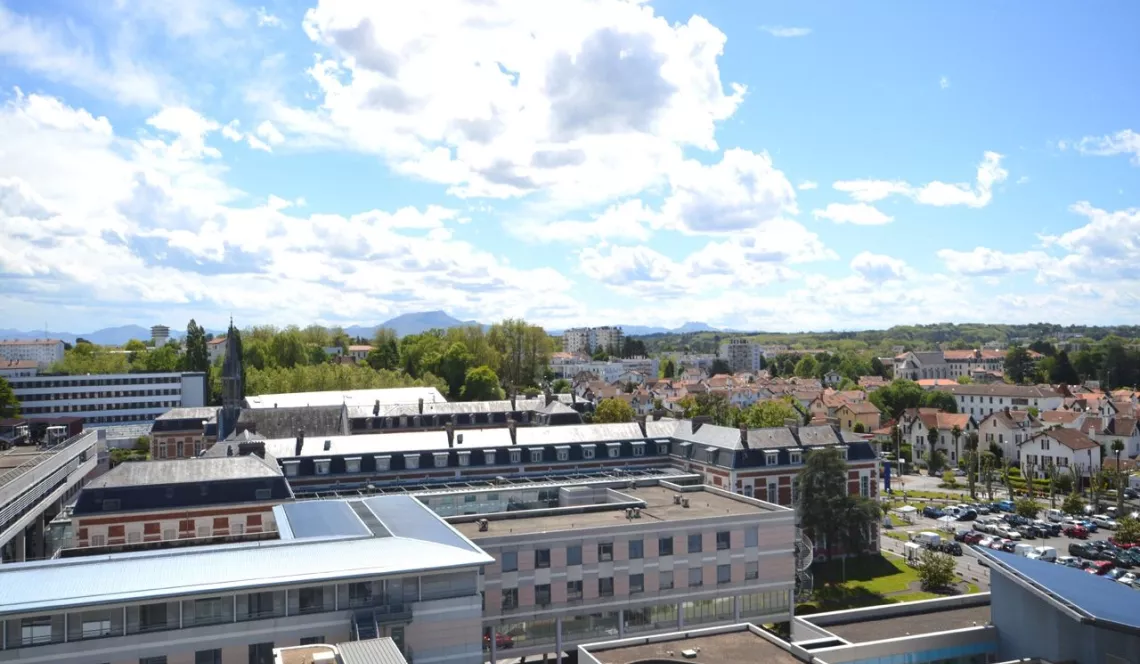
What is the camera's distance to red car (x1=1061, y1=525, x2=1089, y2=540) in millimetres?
60938

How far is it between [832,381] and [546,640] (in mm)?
159855

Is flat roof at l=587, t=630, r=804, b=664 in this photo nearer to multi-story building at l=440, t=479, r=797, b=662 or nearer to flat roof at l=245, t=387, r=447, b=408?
multi-story building at l=440, t=479, r=797, b=662

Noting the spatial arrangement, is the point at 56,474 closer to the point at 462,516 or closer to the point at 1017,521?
the point at 462,516

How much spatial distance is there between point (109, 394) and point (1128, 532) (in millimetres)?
115034

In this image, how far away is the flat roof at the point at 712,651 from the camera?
79.8 feet

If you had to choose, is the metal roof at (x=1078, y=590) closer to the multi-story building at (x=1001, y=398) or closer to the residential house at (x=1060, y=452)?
the residential house at (x=1060, y=452)

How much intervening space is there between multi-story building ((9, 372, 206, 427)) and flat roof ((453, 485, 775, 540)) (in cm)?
8603

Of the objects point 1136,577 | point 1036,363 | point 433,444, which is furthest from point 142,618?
point 1036,363

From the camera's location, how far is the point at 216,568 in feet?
85.1

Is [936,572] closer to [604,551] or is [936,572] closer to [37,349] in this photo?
[604,551]

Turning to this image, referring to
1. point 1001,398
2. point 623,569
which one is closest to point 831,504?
point 623,569

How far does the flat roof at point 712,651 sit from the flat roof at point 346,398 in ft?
190

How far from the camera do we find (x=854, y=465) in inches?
2248

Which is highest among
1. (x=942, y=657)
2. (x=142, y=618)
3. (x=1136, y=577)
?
(x=142, y=618)
